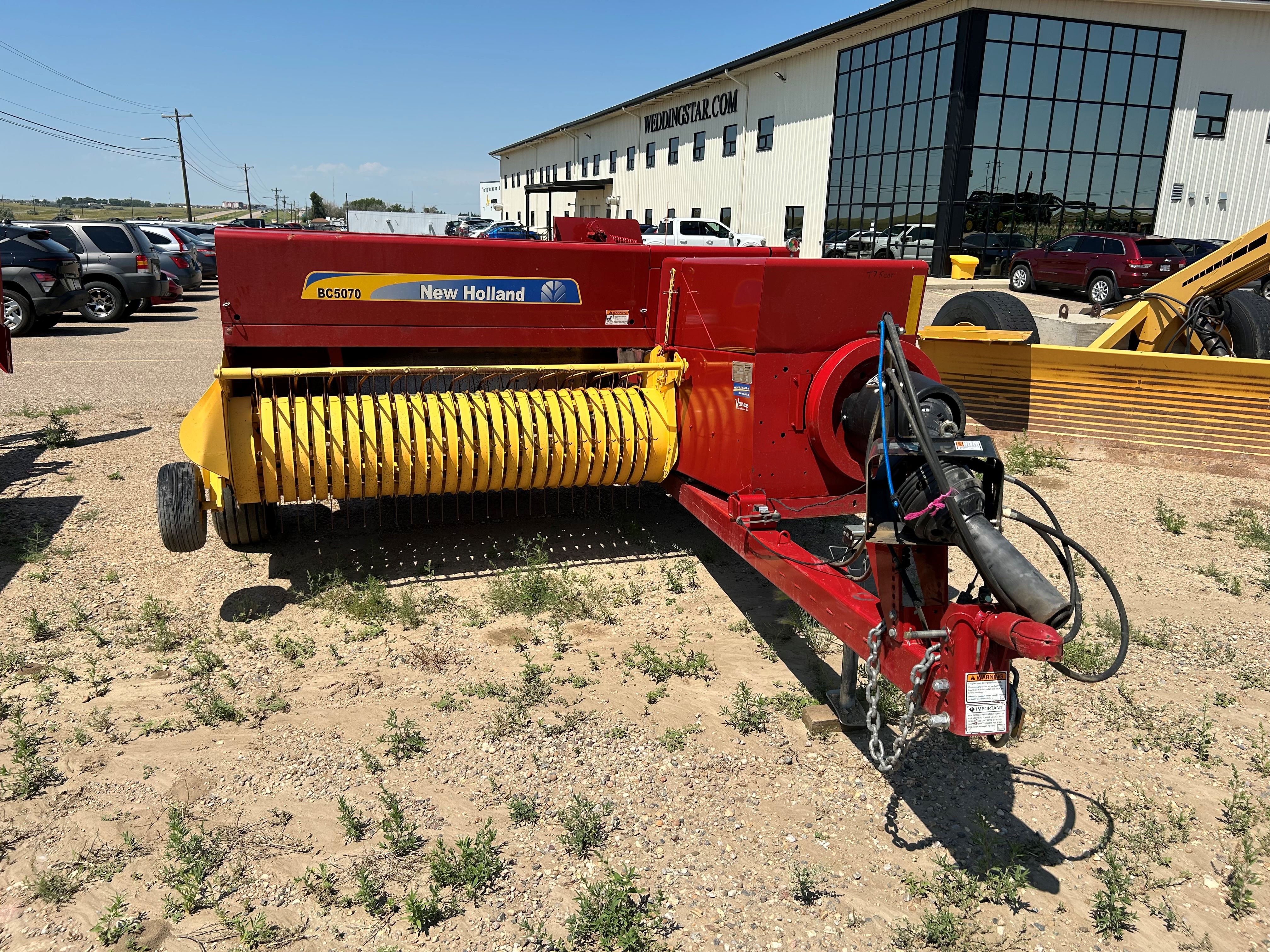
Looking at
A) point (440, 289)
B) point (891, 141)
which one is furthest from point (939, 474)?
point (891, 141)

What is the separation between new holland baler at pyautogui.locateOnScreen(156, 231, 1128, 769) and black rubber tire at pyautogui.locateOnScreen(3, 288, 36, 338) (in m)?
11.5

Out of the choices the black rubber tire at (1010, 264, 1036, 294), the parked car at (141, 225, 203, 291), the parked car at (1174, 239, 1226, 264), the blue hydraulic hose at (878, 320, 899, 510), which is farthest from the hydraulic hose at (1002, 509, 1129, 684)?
the black rubber tire at (1010, 264, 1036, 294)

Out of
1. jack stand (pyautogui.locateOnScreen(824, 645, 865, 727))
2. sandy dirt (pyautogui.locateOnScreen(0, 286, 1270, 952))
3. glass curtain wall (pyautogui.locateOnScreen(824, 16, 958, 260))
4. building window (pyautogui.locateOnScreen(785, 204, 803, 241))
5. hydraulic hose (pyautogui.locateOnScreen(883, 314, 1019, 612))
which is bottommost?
sandy dirt (pyautogui.locateOnScreen(0, 286, 1270, 952))

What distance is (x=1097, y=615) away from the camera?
477cm

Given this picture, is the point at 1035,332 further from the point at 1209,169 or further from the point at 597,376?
the point at 1209,169

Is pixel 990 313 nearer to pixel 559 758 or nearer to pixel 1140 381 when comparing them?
pixel 1140 381

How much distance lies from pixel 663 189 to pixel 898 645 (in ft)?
125

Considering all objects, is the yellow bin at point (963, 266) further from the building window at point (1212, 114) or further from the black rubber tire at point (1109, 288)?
the building window at point (1212, 114)

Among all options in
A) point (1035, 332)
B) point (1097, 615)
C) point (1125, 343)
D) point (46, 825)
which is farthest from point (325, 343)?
point (1125, 343)

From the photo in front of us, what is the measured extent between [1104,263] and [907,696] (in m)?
18.9

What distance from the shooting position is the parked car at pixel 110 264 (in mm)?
15492

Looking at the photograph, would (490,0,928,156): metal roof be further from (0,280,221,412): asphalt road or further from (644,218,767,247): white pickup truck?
(0,280,221,412): asphalt road

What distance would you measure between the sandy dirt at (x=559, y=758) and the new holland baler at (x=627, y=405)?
0.49 m

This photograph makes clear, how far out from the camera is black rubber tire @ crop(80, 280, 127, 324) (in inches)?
632
